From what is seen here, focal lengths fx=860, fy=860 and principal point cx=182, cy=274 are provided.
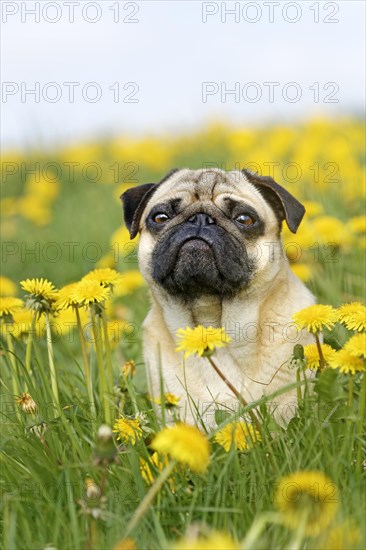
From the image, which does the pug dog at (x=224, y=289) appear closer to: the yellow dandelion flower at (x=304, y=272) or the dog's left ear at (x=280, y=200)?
the dog's left ear at (x=280, y=200)

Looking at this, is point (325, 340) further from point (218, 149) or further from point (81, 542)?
point (218, 149)

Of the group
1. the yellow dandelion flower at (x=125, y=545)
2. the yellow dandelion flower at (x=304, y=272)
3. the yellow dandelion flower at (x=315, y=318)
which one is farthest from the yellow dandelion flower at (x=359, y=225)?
the yellow dandelion flower at (x=125, y=545)

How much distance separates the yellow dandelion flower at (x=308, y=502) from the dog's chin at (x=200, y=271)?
1.47 m

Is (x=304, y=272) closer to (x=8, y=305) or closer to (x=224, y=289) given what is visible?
(x=224, y=289)

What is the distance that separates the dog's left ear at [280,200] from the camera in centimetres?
427

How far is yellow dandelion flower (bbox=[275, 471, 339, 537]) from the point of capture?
2.54m

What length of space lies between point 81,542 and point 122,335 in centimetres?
298

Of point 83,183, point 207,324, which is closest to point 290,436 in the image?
point 207,324

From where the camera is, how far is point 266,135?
35.2 ft

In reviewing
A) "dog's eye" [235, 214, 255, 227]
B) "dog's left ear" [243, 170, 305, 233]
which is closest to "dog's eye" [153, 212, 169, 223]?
"dog's eye" [235, 214, 255, 227]

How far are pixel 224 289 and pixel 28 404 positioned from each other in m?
1.13

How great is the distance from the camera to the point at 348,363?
2998 mm

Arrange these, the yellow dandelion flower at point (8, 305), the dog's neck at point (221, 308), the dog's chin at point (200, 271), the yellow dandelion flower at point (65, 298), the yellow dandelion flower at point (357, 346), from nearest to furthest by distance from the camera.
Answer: the yellow dandelion flower at point (357, 346) < the yellow dandelion flower at point (65, 298) < the yellow dandelion flower at point (8, 305) < the dog's chin at point (200, 271) < the dog's neck at point (221, 308)

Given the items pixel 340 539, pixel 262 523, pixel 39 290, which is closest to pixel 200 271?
pixel 39 290
